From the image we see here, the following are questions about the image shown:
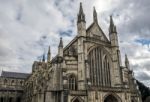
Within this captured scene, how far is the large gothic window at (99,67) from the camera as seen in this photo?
35719 mm

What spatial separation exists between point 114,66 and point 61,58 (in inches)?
462

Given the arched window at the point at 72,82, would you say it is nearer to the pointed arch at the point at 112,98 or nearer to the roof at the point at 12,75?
the pointed arch at the point at 112,98

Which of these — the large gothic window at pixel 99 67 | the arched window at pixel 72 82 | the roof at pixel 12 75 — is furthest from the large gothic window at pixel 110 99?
the roof at pixel 12 75

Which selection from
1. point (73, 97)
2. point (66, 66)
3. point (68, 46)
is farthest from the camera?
point (68, 46)

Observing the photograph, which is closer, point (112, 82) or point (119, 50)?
point (112, 82)

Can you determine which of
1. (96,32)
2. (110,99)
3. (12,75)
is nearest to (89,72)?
(110,99)

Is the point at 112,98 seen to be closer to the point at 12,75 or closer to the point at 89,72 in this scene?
the point at 89,72

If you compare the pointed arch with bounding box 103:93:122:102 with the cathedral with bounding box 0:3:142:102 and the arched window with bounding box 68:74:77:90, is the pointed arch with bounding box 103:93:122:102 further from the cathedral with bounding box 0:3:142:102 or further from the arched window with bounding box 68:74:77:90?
the arched window with bounding box 68:74:77:90

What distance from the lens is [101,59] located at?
37844mm

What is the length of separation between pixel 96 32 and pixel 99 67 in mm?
8005

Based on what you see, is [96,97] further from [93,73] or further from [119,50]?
→ [119,50]

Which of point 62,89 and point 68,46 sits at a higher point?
point 68,46

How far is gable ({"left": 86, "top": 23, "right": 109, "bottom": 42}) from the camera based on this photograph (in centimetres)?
3909

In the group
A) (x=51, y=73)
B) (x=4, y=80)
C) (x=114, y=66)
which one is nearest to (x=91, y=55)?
(x=114, y=66)
